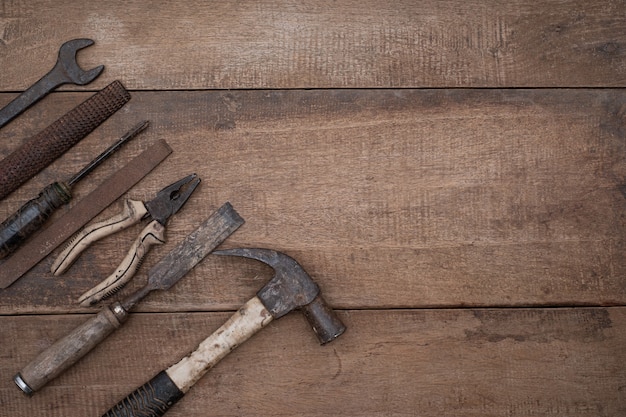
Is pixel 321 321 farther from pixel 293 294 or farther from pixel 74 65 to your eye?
pixel 74 65

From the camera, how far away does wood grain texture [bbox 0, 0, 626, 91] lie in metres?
1.69

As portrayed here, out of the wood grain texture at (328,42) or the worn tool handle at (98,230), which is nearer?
the worn tool handle at (98,230)

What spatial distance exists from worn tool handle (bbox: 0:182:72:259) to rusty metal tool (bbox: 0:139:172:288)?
0.03 meters

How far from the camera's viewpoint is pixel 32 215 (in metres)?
1.56

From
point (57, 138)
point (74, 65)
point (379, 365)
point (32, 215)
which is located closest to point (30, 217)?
point (32, 215)

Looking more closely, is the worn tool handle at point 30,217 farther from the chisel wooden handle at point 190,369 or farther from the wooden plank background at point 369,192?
the chisel wooden handle at point 190,369

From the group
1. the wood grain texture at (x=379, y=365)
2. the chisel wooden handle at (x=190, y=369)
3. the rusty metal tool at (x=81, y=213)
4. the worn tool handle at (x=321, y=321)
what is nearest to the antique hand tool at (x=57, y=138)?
the rusty metal tool at (x=81, y=213)

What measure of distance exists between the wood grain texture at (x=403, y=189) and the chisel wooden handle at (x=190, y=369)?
0.09 metres

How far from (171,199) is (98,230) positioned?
202mm

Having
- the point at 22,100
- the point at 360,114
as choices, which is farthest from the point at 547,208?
the point at 22,100

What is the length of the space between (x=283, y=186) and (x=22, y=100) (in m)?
0.74

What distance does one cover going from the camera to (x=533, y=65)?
5.61 ft

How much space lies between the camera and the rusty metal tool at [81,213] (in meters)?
1.61

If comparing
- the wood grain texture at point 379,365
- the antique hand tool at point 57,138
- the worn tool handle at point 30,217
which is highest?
the antique hand tool at point 57,138
